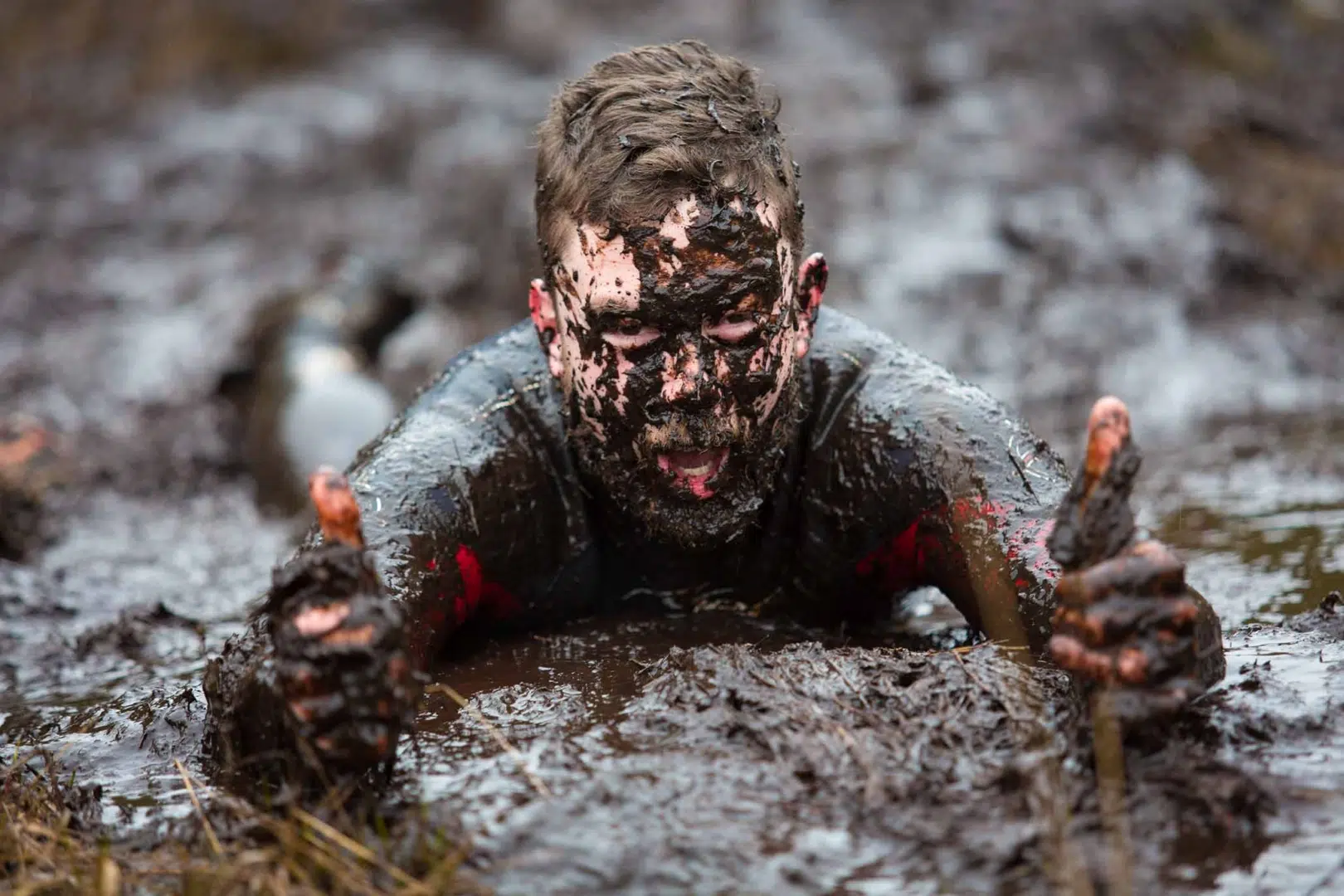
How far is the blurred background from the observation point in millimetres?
8117

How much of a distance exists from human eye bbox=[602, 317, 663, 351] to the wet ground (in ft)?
2.44

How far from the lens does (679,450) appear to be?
11.3 feet

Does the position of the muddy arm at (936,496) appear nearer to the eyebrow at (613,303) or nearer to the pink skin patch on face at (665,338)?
the pink skin patch on face at (665,338)

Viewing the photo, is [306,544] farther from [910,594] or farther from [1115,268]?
[1115,268]

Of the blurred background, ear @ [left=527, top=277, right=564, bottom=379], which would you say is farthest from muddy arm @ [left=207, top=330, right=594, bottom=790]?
the blurred background

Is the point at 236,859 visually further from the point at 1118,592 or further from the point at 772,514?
the point at 772,514

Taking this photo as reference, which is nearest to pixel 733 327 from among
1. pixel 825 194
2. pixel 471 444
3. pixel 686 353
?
pixel 686 353

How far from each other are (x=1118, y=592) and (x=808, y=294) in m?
1.34

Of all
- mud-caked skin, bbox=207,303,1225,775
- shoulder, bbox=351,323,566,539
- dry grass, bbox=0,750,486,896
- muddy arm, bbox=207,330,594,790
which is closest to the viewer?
dry grass, bbox=0,750,486,896

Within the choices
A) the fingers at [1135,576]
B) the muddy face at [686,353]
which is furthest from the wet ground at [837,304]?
the muddy face at [686,353]

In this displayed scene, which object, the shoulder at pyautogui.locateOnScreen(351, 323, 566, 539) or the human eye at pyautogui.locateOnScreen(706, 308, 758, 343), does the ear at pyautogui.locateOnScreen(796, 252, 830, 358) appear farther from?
the shoulder at pyautogui.locateOnScreen(351, 323, 566, 539)

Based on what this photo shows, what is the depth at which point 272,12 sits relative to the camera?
42.4 ft

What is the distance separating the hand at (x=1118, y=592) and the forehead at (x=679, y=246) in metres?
1.00

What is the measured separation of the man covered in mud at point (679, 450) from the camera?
3.34 m
